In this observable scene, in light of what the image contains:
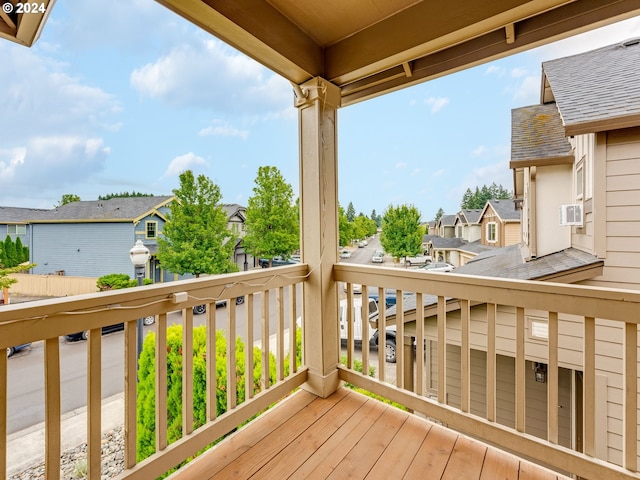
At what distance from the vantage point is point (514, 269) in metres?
1.67

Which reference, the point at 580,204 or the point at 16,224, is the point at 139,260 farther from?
the point at 580,204

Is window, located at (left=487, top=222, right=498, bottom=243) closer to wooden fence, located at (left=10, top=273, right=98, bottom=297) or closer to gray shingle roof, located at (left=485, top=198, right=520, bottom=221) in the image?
gray shingle roof, located at (left=485, top=198, right=520, bottom=221)

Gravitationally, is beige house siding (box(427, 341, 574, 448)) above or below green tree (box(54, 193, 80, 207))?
below

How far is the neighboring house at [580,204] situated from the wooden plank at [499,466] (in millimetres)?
425

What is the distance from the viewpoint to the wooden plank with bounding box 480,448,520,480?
1.46m

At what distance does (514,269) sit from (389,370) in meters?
1.13

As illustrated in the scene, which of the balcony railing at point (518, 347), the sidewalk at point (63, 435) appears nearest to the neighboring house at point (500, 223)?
the balcony railing at point (518, 347)

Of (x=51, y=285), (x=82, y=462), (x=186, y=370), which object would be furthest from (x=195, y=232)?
(x=82, y=462)

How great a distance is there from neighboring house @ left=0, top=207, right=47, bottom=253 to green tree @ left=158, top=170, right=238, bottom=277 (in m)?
0.43

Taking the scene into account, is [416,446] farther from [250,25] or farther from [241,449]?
[250,25]

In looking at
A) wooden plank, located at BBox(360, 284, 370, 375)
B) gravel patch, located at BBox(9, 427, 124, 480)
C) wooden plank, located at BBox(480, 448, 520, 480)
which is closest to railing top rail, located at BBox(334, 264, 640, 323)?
wooden plank, located at BBox(360, 284, 370, 375)

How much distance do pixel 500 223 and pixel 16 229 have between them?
2.19 meters

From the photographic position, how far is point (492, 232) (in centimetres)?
176

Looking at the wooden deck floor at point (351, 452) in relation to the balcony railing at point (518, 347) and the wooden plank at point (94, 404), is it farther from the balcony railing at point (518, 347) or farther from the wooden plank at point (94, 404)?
the wooden plank at point (94, 404)
